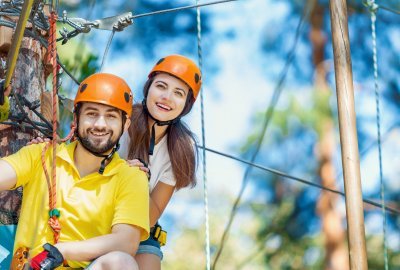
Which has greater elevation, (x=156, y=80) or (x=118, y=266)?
(x=156, y=80)

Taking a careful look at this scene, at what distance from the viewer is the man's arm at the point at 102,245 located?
252cm

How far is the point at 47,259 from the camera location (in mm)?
2441

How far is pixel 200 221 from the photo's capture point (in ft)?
38.3

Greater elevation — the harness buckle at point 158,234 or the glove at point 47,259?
the harness buckle at point 158,234

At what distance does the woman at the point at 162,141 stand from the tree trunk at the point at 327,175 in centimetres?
560

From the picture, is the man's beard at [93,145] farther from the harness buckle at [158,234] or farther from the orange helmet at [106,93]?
the harness buckle at [158,234]

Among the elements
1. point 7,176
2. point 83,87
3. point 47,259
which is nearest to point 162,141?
point 83,87

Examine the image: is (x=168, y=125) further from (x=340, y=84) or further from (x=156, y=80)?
(x=340, y=84)

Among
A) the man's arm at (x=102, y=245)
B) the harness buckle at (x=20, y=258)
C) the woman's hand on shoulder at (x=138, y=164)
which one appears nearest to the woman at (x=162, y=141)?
the woman's hand on shoulder at (x=138, y=164)

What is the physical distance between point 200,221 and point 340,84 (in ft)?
28.5

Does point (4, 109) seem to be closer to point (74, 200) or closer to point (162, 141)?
point (74, 200)

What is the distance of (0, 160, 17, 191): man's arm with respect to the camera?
261 cm

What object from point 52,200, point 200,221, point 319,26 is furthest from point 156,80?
point 200,221

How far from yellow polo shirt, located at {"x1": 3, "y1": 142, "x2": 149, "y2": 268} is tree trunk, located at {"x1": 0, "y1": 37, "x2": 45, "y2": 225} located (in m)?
0.68
